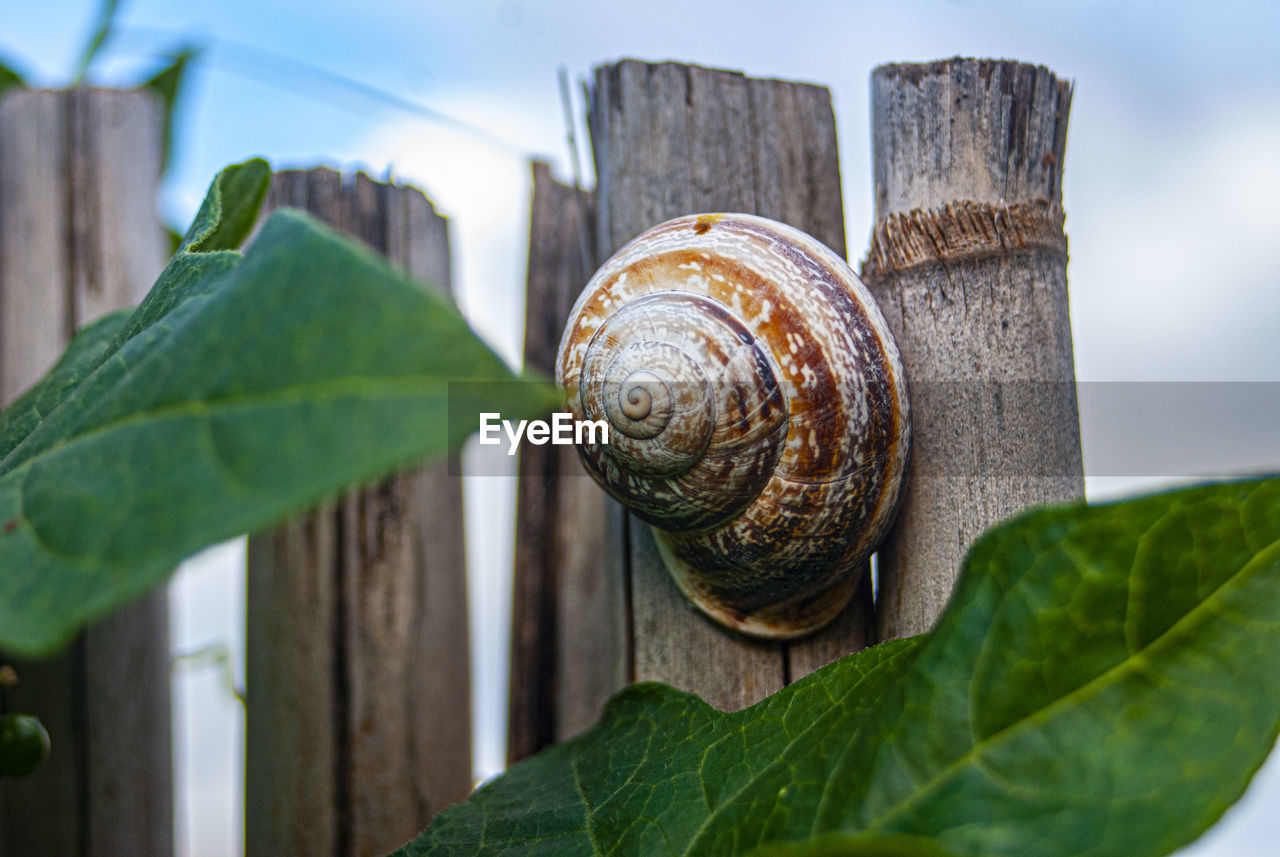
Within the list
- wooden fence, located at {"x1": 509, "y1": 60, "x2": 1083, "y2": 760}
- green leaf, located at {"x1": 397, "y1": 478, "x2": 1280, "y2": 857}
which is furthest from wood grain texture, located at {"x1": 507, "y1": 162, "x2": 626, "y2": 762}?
green leaf, located at {"x1": 397, "y1": 478, "x2": 1280, "y2": 857}

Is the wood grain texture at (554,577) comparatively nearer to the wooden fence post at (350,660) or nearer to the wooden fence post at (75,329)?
the wooden fence post at (350,660)

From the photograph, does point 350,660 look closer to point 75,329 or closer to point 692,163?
point 75,329

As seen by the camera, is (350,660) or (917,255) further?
(350,660)

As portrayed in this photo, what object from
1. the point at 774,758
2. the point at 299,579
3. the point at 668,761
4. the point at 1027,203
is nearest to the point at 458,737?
the point at 299,579

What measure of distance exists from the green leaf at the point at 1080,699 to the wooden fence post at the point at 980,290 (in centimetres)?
43

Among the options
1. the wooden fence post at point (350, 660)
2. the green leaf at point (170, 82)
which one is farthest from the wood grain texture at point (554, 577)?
the green leaf at point (170, 82)

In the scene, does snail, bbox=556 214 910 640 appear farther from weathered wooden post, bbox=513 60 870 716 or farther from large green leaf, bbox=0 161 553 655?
large green leaf, bbox=0 161 553 655

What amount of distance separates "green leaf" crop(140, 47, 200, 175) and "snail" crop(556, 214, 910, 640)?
1259 mm

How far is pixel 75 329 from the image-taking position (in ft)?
4.23

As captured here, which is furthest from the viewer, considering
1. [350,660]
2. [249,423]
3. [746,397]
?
[350,660]

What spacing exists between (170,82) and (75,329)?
66 centimetres

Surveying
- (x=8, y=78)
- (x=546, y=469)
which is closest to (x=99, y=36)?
(x=8, y=78)

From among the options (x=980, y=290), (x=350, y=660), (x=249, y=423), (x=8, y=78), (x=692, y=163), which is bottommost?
(x=350, y=660)

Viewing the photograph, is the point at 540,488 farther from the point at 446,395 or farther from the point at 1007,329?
the point at 446,395
